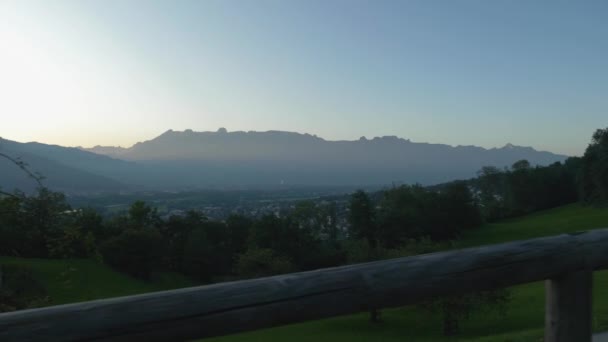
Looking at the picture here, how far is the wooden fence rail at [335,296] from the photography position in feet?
4.41

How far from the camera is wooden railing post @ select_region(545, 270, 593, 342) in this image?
200 centimetres

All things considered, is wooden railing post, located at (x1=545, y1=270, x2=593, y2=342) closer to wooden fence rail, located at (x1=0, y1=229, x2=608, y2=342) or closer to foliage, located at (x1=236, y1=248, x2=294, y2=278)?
wooden fence rail, located at (x1=0, y1=229, x2=608, y2=342)

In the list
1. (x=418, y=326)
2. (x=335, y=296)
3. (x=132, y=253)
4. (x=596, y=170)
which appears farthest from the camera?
(x=596, y=170)

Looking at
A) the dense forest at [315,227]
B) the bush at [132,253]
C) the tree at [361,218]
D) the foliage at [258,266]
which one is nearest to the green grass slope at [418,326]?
the dense forest at [315,227]

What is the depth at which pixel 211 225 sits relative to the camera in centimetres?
5116

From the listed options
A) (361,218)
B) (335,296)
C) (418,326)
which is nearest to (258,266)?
(418,326)

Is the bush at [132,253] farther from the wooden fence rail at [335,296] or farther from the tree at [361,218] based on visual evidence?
the wooden fence rail at [335,296]

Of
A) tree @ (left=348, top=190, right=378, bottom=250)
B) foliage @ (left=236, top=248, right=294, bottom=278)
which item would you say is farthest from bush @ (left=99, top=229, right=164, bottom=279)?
tree @ (left=348, top=190, right=378, bottom=250)

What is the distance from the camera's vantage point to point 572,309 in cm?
200

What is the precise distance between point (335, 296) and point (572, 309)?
1077 millimetres

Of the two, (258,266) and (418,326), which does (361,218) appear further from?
(418,326)

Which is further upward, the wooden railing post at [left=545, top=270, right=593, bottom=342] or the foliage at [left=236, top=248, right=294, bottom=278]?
Result: the wooden railing post at [left=545, top=270, right=593, bottom=342]

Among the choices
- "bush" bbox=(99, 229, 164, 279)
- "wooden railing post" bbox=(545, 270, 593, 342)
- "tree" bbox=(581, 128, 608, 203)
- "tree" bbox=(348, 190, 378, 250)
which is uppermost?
"tree" bbox=(581, 128, 608, 203)

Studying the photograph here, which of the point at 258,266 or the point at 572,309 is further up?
the point at 572,309
